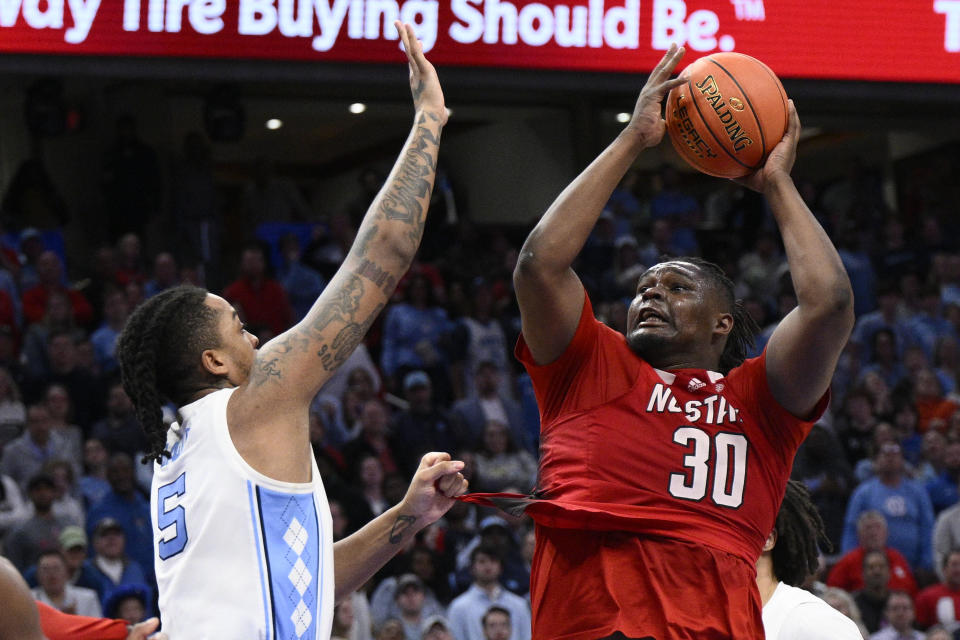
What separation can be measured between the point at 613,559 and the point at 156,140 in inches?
424

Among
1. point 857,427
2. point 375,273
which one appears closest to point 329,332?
point 375,273

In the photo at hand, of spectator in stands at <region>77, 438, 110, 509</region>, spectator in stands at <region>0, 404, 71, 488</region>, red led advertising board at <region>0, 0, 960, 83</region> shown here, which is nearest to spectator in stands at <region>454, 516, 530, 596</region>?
spectator in stands at <region>77, 438, 110, 509</region>

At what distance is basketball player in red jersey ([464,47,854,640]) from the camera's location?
129 inches

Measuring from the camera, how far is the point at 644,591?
3262 millimetres

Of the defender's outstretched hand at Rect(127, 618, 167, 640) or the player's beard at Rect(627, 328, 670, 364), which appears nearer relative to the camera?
the defender's outstretched hand at Rect(127, 618, 167, 640)

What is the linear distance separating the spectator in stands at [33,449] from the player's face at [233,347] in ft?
20.1

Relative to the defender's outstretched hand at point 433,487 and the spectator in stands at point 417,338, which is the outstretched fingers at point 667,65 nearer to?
the defender's outstretched hand at point 433,487

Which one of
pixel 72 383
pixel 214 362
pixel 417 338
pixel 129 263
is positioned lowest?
pixel 72 383

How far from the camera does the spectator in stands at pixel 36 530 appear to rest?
7.96 meters

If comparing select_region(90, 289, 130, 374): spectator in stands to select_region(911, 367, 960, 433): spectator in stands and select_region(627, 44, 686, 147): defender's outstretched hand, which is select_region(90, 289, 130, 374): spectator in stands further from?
select_region(627, 44, 686, 147): defender's outstretched hand

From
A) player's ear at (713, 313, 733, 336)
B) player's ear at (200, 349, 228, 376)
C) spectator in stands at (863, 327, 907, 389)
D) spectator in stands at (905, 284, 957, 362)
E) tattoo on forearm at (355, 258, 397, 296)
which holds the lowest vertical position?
spectator in stands at (863, 327, 907, 389)

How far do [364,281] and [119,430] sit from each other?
21.3 feet

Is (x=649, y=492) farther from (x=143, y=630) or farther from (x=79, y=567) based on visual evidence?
(x=79, y=567)

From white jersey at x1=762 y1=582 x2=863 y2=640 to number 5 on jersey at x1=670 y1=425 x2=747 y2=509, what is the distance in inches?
16.6
